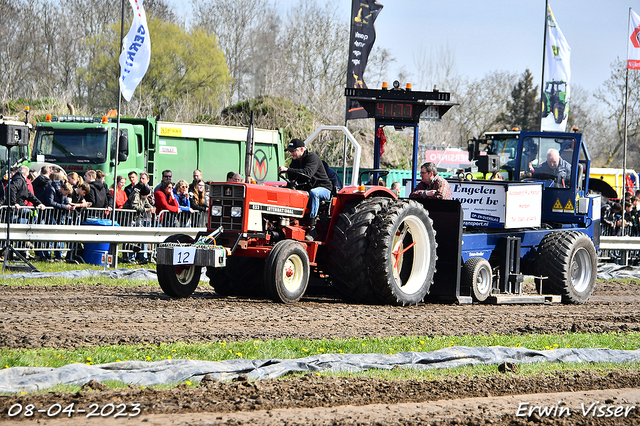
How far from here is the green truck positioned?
64.6ft

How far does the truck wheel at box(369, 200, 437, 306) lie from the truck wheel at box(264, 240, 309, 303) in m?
0.89

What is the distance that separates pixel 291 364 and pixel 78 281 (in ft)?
23.7

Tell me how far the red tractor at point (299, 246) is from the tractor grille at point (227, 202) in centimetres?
1

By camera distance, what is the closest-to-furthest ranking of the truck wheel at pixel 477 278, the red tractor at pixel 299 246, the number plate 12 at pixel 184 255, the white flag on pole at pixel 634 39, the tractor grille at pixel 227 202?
the number plate 12 at pixel 184 255 → the red tractor at pixel 299 246 → the tractor grille at pixel 227 202 → the truck wheel at pixel 477 278 → the white flag on pole at pixel 634 39

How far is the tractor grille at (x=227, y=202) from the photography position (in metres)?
9.88

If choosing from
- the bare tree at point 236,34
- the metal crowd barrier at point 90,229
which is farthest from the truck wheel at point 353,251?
the bare tree at point 236,34

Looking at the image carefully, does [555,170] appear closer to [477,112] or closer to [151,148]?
[151,148]

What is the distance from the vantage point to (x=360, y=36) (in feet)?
62.2

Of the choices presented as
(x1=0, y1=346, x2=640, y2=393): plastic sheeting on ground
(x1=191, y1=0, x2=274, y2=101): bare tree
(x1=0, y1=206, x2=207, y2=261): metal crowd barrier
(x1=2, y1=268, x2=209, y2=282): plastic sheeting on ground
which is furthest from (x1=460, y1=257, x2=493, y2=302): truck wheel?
(x1=191, y1=0, x2=274, y2=101): bare tree

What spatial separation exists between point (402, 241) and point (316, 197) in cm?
138

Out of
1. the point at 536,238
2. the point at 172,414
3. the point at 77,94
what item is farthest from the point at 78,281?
the point at 77,94

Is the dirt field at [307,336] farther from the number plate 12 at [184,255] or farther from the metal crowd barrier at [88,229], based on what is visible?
the metal crowd barrier at [88,229]

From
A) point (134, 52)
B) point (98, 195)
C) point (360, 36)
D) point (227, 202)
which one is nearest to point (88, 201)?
point (98, 195)

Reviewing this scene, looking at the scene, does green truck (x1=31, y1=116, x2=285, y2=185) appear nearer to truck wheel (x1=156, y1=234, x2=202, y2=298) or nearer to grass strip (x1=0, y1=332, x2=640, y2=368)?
truck wheel (x1=156, y1=234, x2=202, y2=298)
